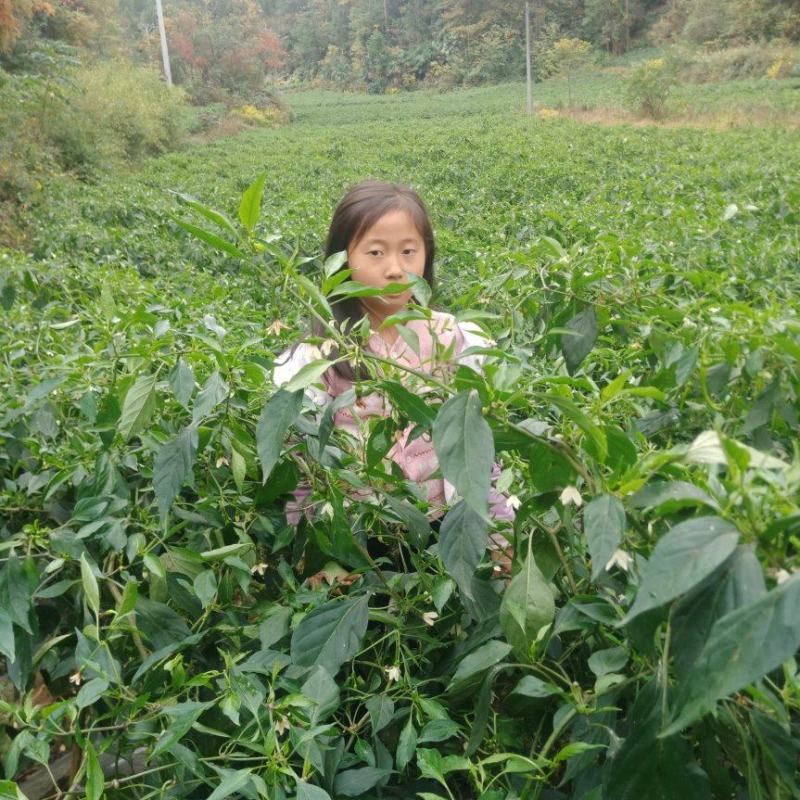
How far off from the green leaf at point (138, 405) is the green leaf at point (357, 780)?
402 millimetres

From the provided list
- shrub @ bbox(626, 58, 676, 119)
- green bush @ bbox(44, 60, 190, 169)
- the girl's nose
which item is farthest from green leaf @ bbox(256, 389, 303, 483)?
shrub @ bbox(626, 58, 676, 119)

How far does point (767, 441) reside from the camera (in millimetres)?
851

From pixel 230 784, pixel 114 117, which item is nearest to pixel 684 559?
pixel 230 784

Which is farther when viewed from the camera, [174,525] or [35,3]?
[35,3]

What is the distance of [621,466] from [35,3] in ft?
46.9

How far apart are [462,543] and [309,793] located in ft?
0.74

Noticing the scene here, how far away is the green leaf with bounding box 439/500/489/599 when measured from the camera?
0.70m

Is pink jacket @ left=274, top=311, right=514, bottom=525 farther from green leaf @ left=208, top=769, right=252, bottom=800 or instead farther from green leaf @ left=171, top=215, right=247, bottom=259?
green leaf @ left=208, top=769, right=252, bottom=800

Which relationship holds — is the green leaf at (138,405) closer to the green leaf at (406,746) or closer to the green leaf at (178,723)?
the green leaf at (178,723)

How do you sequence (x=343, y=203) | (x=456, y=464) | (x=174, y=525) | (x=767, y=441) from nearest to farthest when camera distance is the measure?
(x=456, y=464)
(x=767, y=441)
(x=174, y=525)
(x=343, y=203)

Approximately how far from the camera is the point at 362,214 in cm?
171

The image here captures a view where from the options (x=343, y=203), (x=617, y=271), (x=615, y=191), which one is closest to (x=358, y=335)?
(x=617, y=271)

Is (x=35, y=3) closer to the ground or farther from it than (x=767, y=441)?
farther from it

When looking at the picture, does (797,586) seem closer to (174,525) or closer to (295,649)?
(295,649)
